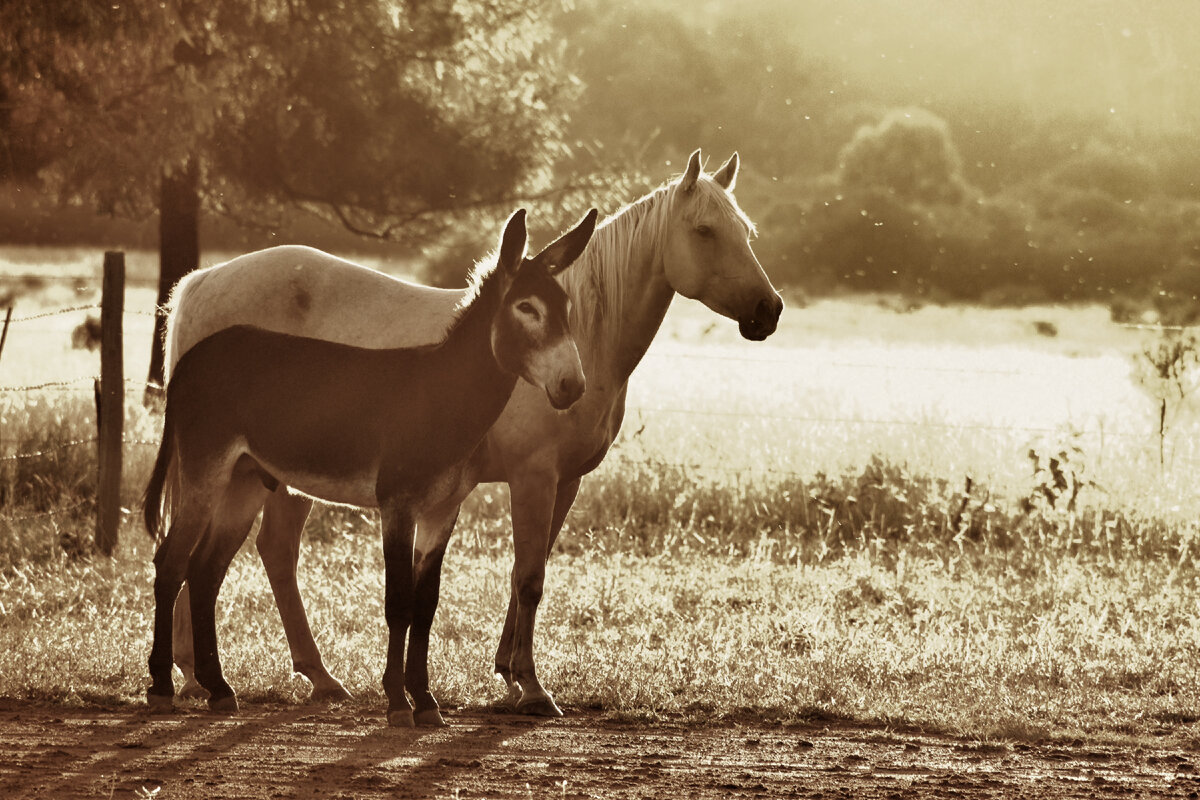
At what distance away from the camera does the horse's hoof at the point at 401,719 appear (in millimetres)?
5656

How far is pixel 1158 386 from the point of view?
13195mm

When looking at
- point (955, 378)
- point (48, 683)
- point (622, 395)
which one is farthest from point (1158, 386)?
point (48, 683)

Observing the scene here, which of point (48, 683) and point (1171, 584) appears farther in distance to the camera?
point (1171, 584)

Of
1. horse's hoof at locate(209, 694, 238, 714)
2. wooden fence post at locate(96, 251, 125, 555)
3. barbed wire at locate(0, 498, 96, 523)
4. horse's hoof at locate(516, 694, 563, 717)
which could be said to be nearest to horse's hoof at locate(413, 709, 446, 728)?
horse's hoof at locate(516, 694, 563, 717)

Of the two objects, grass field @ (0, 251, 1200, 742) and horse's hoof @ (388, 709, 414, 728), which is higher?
grass field @ (0, 251, 1200, 742)

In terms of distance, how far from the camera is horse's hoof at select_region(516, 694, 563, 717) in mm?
5992

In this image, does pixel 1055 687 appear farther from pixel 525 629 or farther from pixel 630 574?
pixel 630 574

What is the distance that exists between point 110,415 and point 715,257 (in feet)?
17.1

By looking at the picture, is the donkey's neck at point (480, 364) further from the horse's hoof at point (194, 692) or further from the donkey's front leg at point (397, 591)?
the horse's hoof at point (194, 692)

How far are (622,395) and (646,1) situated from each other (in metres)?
26.8

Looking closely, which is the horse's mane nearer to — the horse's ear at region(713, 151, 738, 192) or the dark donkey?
the horse's ear at region(713, 151, 738, 192)

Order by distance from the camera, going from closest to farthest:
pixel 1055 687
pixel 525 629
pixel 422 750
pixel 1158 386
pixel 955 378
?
pixel 422 750
pixel 525 629
pixel 1055 687
pixel 1158 386
pixel 955 378

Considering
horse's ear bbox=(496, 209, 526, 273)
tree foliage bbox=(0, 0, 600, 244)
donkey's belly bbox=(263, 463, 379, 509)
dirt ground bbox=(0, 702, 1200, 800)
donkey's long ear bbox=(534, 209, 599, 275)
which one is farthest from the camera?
tree foliage bbox=(0, 0, 600, 244)

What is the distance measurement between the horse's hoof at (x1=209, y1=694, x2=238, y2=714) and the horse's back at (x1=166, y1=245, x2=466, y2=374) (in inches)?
64.2
